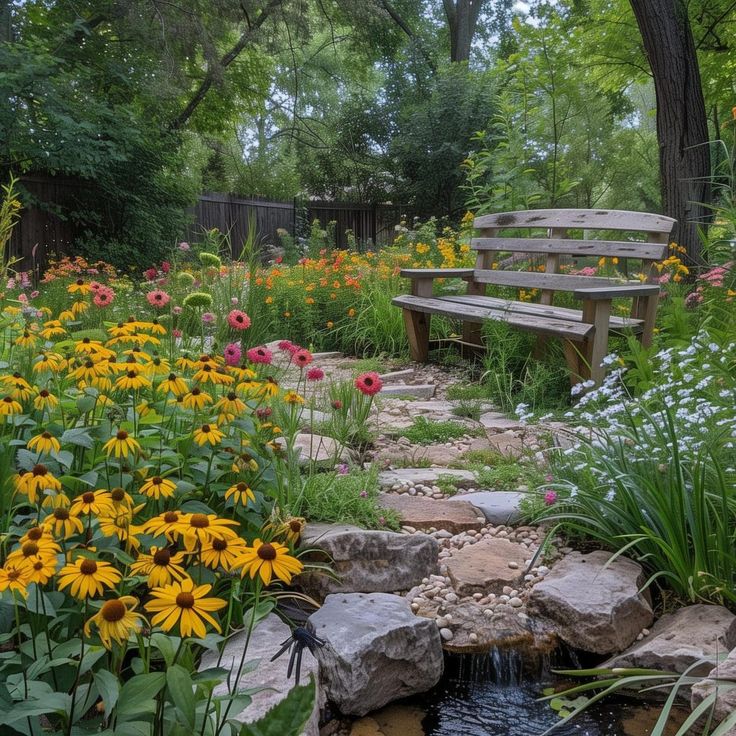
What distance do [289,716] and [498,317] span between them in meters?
3.80

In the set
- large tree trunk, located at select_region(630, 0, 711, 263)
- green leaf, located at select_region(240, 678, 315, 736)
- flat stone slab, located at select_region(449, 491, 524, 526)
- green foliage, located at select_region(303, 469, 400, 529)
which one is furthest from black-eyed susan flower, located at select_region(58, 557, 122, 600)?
large tree trunk, located at select_region(630, 0, 711, 263)

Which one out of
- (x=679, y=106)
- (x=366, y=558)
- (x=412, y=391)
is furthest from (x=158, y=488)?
(x=679, y=106)

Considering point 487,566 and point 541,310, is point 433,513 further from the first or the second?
point 541,310

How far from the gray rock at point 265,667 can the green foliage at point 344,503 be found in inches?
22.3

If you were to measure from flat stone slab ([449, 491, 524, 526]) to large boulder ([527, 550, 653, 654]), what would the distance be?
20.8 inches

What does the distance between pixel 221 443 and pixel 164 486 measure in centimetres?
71

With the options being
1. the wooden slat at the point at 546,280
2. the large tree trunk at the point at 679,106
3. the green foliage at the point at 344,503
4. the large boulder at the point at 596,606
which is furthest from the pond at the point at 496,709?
the large tree trunk at the point at 679,106

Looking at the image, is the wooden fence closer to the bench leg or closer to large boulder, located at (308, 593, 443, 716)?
the bench leg

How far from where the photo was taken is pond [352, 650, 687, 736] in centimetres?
192

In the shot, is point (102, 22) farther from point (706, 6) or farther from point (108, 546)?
point (108, 546)

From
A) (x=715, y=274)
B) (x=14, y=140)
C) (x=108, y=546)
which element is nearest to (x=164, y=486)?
(x=108, y=546)

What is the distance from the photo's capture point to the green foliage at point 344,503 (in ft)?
8.52

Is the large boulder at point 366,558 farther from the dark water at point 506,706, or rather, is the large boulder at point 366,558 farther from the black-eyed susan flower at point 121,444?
the black-eyed susan flower at point 121,444

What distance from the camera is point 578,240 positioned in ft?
16.6
